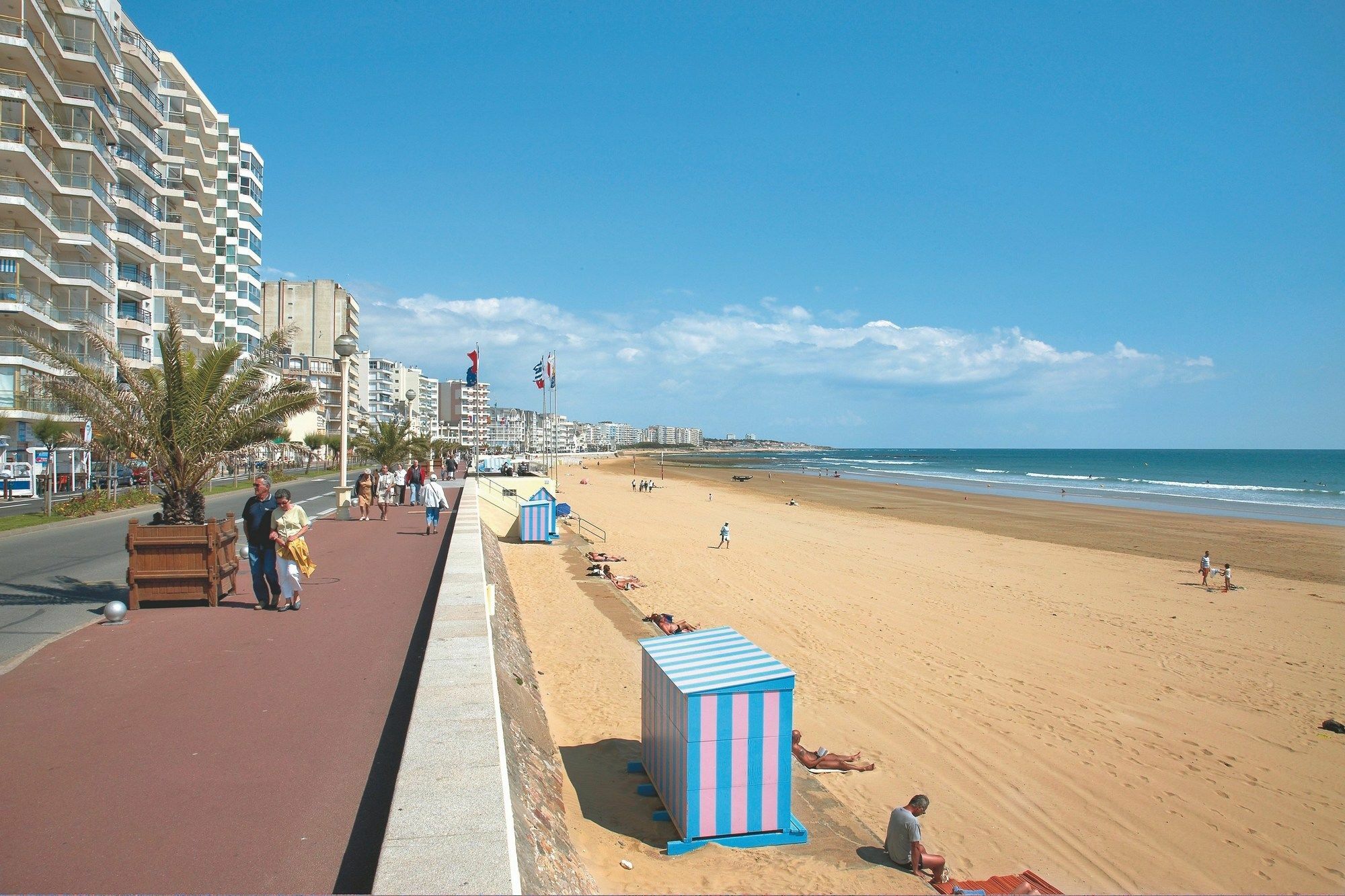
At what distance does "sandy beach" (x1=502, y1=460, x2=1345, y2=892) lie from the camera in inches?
237

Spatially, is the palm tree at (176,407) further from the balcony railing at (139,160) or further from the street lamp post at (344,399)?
the balcony railing at (139,160)

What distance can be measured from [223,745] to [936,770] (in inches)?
257

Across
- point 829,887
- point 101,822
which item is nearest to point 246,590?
point 101,822

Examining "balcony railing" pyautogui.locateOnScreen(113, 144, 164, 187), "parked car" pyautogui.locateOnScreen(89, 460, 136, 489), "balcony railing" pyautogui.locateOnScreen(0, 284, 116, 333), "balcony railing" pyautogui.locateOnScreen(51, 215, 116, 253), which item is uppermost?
"balcony railing" pyautogui.locateOnScreen(113, 144, 164, 187)

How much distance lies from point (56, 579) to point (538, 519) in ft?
39.0

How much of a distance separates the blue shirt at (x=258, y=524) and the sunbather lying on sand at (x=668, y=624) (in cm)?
606

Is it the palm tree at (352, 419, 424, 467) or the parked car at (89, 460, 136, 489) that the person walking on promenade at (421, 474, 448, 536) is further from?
the parked car at (89, 460, 136, 489)

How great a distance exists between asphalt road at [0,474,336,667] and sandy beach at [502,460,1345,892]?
5232 mm

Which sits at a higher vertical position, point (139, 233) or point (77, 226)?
point (139, 233)

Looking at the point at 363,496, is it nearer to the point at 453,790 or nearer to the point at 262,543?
the point at 262,543

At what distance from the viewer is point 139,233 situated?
35.2 metres

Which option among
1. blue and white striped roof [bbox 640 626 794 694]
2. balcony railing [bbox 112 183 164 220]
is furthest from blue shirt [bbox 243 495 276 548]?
balcony railing [bbox 112 183 164 220]

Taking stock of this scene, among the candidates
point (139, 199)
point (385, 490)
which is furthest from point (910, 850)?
point (139, 199)

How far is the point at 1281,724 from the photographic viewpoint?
938cm
